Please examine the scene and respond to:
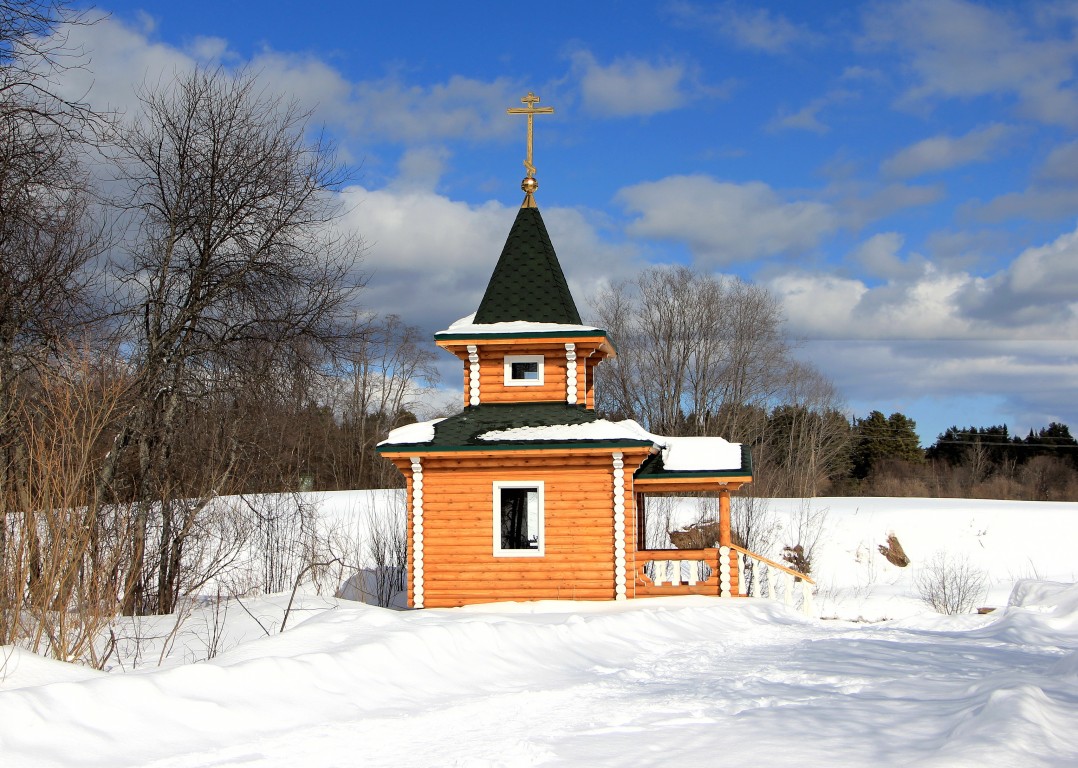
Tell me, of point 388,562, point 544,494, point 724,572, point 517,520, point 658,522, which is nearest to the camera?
point 544,494

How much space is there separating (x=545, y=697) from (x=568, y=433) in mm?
8127

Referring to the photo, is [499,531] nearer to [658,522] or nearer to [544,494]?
[544,494]

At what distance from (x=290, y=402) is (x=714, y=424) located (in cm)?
→ 2941

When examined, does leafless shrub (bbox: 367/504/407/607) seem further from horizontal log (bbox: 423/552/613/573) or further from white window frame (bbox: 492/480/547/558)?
white window frame (bbox: 492/480/547/558)

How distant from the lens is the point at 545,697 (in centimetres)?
747

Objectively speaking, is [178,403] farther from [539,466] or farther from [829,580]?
[829,580]

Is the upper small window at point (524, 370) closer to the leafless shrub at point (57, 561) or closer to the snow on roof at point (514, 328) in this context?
the snow on roof at point (514, 328)

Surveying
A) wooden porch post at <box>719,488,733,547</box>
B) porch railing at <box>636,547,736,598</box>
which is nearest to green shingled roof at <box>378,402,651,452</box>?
wooden porch post at <box>719,488,733,547</box>

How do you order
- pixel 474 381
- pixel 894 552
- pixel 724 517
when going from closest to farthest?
1. pixel 724 517
2. pixel 474 381
3. pixel 894 552

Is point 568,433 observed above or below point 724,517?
above

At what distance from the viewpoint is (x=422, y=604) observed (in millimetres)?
15633

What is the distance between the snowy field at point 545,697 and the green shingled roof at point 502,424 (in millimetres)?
3007

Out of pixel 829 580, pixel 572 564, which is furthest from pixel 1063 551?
pixel 572 564

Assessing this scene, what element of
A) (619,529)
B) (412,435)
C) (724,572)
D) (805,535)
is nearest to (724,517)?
(724,572)
